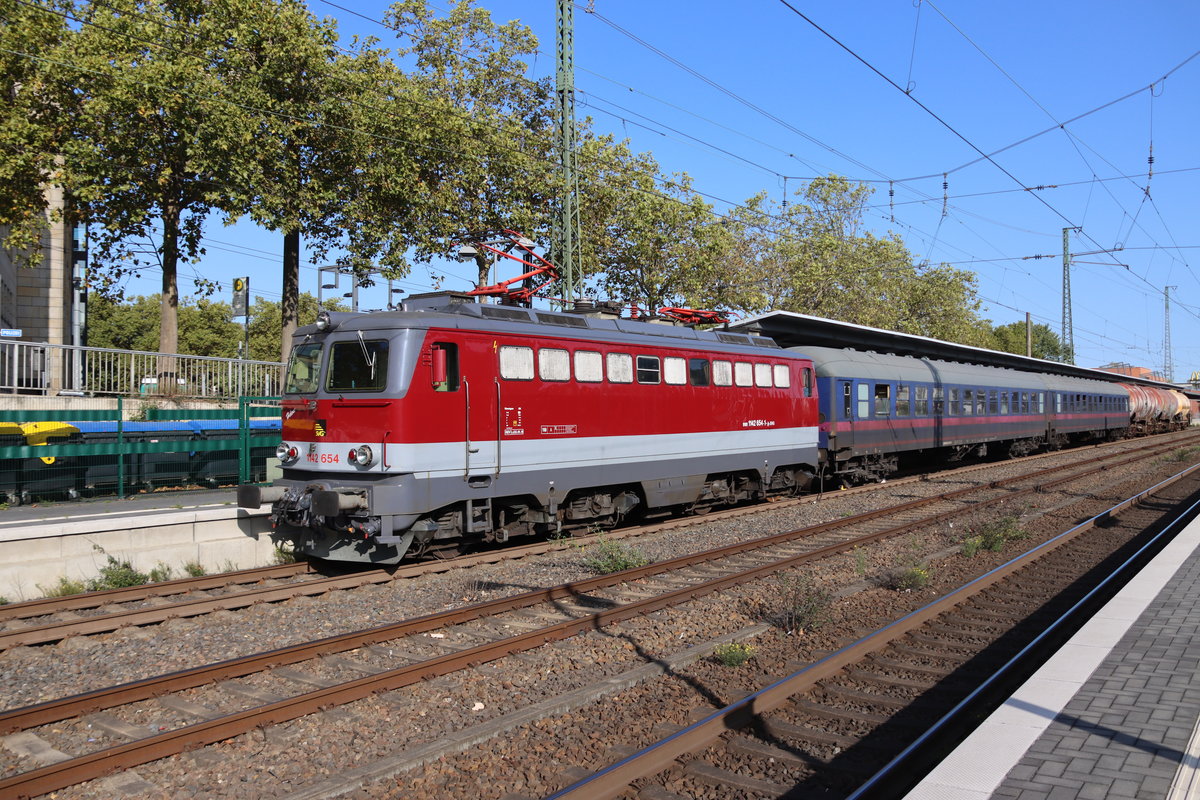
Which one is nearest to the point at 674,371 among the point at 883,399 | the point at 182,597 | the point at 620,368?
the point at 620,368

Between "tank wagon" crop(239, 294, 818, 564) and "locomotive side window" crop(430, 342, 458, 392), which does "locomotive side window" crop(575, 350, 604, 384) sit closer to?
"tank wagon" crop(239, 294, 818, 564)

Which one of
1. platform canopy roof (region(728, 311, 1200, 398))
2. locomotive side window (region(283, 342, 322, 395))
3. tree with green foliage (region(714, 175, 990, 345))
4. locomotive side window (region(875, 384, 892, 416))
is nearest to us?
locomotive side window (region(283, 342, 322, 395))

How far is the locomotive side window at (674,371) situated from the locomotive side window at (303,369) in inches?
224

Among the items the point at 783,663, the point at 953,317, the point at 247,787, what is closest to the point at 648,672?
the point at 783,663

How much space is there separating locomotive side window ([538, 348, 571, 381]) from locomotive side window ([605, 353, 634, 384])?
899mm

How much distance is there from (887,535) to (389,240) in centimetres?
1470

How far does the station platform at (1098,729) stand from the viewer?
14.9 ft

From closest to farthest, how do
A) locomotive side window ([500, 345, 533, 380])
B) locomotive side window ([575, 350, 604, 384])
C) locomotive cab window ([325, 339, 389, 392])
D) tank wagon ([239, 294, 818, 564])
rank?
tank wagon ([239, 294, 818, 564]), locomotive cab window ([325, 339, 389, 392]), locomotive side window ([500, 345, 533, 380]), locomotive side window ([575, 350, 604, 384])

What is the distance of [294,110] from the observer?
20.5 meters

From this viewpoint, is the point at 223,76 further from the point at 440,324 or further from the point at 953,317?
the point at 953,317

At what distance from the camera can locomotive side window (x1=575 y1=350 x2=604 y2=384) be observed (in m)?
12.9

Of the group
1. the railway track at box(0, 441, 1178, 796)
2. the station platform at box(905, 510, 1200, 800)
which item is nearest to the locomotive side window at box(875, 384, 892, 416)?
the railway track at box(0, 441, 1178, 796)

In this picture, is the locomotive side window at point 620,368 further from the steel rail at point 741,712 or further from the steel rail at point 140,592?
the steel rail at point 741,712

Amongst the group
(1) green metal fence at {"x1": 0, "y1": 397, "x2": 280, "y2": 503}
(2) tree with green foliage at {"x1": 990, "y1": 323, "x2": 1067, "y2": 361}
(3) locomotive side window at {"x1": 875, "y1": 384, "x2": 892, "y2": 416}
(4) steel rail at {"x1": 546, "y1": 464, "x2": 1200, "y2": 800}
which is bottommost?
(4) steel rail at {"x1": 546, "y1": 464, "x2": 1200, "y2": 800}
